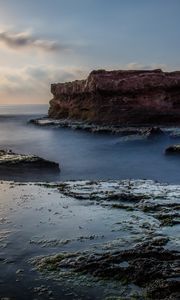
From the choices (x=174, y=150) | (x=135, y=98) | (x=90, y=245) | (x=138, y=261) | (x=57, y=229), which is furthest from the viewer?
(x=135, y=98)

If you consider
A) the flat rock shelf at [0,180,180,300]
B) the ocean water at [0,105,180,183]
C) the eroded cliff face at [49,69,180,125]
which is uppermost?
the eroded cliff face at [49,69,180,125]

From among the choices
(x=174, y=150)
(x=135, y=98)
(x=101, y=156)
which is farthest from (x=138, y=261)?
(x=135, y=98)

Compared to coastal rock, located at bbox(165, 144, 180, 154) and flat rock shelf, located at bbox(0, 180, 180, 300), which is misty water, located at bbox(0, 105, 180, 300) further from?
coastal rock, located at bbox(165, 144, 180, 154)

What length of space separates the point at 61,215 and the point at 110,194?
340cm

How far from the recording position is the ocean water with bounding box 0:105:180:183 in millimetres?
24781

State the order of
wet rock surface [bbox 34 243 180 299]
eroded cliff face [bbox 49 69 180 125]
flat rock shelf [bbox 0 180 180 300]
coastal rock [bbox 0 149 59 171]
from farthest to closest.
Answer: eroded cliff face [bbox 49 69 180 125] → coastal rock [bbox 0 149 59 171] → flat rock shelf [bbox 0 180 180 300] → wet rock surface [bbox 34 243 180 299]

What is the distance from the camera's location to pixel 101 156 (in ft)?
115

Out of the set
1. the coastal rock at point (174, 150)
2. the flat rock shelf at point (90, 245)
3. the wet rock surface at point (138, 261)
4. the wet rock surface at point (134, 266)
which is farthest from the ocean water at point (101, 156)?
the wet rock surface at point (134, 266)

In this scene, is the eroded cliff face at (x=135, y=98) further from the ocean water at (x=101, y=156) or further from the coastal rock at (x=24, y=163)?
the coastal rock at (x=24, y=163)

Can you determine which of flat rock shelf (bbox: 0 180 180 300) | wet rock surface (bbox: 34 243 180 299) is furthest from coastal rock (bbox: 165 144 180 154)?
wet rock surface (bbox: 34 243 180 299)

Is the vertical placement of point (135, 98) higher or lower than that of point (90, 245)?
higher

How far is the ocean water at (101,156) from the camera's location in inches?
976

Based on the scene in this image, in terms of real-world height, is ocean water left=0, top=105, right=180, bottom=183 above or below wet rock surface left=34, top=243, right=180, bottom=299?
below

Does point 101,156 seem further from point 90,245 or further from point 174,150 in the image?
point 90,245
